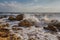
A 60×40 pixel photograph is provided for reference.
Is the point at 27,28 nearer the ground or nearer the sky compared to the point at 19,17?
nearer the ground

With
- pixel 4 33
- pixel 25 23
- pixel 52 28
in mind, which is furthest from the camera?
pixel 25 23

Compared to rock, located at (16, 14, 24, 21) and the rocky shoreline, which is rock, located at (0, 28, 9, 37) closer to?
the rocky shoreline

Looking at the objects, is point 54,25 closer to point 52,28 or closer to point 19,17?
point 52,28

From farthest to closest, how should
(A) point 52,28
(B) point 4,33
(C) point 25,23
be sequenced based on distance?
1. (C) point 25,23
2. (A) point 52,28
3. (B) point 4,33

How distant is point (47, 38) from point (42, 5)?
431 mm

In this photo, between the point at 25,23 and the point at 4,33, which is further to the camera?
the point at 25,23

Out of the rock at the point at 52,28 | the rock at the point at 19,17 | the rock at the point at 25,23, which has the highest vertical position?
the rock at the point at 19,17

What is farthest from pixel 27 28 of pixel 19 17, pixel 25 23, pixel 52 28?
pixel 52 28

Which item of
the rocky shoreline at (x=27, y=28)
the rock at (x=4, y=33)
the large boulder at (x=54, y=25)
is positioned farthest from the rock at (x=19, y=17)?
the large boulder at (x=54, y=25)

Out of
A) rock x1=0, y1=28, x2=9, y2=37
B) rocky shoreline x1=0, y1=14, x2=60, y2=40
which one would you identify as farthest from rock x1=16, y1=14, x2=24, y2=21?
rock x1=0, y1=28, x2=9, y2=37

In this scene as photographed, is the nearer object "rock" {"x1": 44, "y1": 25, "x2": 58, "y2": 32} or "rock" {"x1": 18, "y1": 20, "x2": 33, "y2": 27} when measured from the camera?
"rock" {"x1": 44, "y1": 25, "x2": 58, "y2": 32}

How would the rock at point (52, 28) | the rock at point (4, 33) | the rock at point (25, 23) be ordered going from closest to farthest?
1. the rock at point (4, 33)
2. the rock at point (52, 28)
3. the rock at point (25, 23)

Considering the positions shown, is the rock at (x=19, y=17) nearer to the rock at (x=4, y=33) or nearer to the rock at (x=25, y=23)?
the rock at (x=25, y=23)

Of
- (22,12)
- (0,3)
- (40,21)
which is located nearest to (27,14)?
(22,12)
